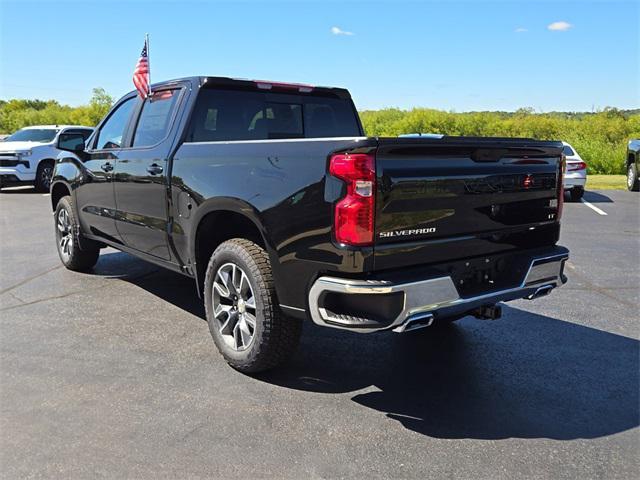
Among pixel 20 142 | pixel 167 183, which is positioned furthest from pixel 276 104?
pixel 20 142

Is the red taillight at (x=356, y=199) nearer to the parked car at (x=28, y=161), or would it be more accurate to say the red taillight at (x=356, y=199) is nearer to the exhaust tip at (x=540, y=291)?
the exhaust tip at (x=540, y=291)

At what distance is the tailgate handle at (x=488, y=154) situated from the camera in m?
3.42

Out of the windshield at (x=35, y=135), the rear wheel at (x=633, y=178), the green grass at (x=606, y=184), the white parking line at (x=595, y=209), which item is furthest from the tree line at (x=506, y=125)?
the windshield at (x=35, y=135)

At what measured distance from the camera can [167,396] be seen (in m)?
3.55

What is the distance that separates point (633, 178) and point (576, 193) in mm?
2939

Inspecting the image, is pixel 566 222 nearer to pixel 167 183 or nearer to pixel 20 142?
pixel 167 183

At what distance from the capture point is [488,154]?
11.5 feet

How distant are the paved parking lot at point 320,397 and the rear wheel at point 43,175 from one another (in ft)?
37.7

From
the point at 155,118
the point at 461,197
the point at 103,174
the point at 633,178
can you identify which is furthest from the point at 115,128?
the point at 633,178

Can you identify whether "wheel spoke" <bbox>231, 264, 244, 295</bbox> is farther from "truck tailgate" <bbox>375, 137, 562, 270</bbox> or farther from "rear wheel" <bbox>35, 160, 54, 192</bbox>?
"rear wheel" <bbox>35, 160, 54, 192</bbox>

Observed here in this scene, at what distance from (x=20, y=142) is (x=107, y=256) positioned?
10383 mm

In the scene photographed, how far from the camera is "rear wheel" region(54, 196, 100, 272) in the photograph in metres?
6.47

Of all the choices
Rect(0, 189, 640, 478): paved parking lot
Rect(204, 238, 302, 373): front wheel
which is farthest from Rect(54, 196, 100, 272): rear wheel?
Rect(204, 238, 302, 373): front wheel

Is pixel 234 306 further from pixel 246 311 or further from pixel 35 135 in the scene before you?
pixel 35 135
